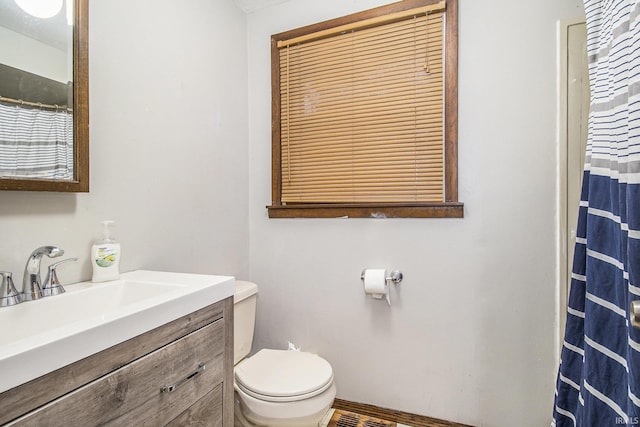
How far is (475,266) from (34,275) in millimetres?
1712

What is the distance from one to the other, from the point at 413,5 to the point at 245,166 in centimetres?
125

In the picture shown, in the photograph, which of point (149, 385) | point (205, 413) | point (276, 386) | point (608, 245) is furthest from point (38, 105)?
point (608, 245)

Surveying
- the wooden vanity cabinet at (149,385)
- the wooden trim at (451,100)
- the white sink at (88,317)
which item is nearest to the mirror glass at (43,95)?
the white sink at (88,317)

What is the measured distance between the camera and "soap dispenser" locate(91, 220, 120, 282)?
1144 mm

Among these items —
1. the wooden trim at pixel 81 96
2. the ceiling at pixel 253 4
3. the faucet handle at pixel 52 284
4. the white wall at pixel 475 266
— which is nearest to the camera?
the faucet handle at pixel 52 284

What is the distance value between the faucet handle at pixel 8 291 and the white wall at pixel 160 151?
0.22 feet

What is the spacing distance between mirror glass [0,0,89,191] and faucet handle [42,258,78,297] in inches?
9.4

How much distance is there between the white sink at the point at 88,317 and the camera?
603mm

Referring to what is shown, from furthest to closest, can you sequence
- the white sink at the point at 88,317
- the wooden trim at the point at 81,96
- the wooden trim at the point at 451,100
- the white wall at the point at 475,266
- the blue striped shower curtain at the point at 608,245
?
the wooden trim at the point at 451,100, the white wall at the point at 475,266, the wooden trim at the point at 81,96, the blue striped shower curtain at the point at 608,245, the white sink at the point at 88,317

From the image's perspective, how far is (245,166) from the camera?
2035 mm

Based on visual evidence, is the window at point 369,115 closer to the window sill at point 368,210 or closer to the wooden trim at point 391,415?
the window sill at point 368,210

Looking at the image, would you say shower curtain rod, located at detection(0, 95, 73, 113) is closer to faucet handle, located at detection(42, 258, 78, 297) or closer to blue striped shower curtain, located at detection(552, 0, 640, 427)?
faucet handle, located at detection(42, 258, 78, 297)

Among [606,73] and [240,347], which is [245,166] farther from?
[606,73]

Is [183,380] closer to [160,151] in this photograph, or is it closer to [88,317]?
[88,317]
